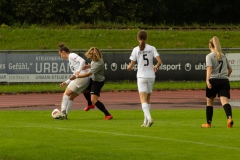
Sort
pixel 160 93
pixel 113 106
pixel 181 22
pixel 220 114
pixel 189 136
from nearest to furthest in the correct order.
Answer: pixel 189 136, pixel 220 114, pixel 113 106, pixel 160 93, pixel 181 22

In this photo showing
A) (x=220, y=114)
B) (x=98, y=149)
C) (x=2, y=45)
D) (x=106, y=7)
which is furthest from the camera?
(x=106, y=7)

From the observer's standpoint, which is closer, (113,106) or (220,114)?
(220,114)

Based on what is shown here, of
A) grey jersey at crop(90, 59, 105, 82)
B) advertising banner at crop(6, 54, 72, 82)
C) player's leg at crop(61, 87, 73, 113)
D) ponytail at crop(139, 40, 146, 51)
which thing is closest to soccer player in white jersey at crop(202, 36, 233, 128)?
ponytail at crop(139, 40, 146, 51)

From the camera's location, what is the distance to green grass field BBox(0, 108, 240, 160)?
1198cm

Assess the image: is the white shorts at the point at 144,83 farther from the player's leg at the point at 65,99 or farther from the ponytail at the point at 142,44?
the player's leg at the point at 65,99

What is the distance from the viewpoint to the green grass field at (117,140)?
39.3 feet

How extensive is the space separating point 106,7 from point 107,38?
418 inches

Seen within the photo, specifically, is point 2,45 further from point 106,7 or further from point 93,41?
point 106,7

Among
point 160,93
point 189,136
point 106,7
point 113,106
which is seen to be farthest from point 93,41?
point 189,136

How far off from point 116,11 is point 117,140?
44.4m

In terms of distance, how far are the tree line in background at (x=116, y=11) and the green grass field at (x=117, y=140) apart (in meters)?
36.8

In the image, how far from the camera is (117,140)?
529 inches

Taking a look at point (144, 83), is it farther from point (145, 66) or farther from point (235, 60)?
point (235, 60)

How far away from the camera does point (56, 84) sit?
3328 centimetres
